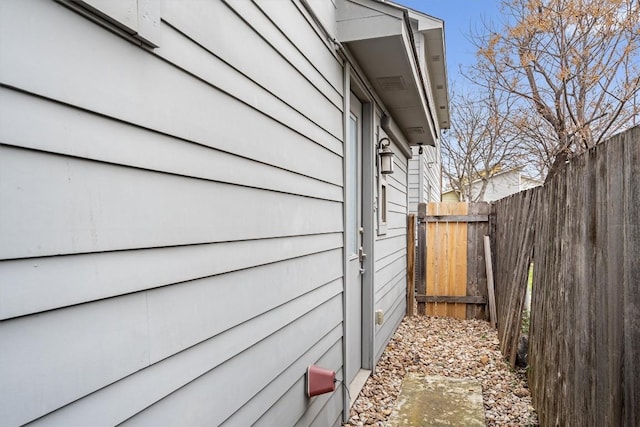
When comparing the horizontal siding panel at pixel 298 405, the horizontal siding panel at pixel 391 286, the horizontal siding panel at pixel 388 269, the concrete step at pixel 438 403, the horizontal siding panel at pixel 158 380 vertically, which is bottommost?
the concrete step at pixel 438 403

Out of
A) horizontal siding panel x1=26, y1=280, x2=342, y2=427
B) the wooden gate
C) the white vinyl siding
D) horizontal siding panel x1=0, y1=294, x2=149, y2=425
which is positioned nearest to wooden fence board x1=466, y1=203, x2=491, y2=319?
the wooden gate

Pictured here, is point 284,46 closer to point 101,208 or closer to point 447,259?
point 101,208

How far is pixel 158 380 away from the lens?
1199mm

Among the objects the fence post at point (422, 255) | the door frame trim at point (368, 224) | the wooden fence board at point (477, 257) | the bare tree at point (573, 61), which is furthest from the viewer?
the bare tree at point (573, 61)

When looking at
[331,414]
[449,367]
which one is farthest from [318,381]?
[449,367]

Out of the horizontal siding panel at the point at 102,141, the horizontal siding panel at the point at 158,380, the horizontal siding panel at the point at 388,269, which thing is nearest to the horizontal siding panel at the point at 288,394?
the horizontal siding panel at the point at 158,380

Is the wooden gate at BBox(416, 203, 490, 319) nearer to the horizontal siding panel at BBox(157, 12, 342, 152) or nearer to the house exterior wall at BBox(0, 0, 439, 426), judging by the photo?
the horizontal siding panel at BBox(157, 12, 342, 152)

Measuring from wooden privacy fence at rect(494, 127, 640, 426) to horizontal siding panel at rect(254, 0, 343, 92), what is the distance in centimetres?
151

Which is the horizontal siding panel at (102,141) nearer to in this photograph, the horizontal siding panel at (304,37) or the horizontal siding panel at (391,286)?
the horizontal siding panel at (304,37)

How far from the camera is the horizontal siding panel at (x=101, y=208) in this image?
84cm

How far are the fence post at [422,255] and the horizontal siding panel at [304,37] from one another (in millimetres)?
4181

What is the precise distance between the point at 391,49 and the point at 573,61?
6.41m

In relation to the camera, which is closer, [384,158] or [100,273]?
[100,273]

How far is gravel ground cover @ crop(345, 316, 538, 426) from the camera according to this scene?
11.1ft
